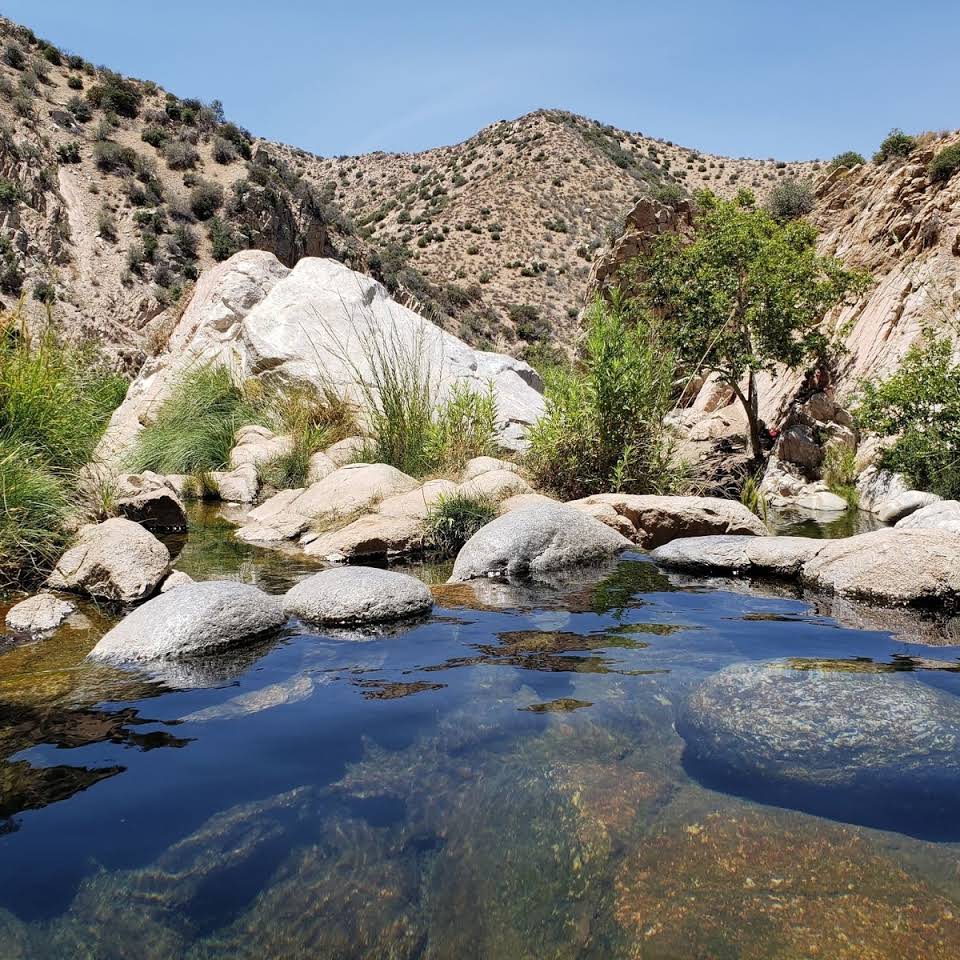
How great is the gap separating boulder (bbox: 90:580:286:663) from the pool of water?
198mm

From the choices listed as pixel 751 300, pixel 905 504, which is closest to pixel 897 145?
pixel 751 300

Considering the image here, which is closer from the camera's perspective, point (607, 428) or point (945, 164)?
point (607, 428)

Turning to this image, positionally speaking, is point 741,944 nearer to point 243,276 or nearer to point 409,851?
point 409,851

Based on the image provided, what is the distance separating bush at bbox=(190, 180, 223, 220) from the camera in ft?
103

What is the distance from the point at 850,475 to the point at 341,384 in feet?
32.4

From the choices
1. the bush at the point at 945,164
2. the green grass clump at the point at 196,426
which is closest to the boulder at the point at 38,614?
the green grass clump at the point at 196,426

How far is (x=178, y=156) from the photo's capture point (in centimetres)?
3300

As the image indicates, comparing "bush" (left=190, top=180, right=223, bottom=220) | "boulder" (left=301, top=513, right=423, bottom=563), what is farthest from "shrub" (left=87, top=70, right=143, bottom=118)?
"boulder" (left=301, top=513, right=423, bottom=563)

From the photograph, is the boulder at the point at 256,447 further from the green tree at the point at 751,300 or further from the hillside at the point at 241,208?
the green tree at the point at 751,300

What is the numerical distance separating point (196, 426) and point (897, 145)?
79.9 feet

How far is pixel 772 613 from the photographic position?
448 centimetres

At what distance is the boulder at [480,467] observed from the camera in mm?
7719

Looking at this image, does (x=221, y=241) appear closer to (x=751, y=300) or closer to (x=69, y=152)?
(x=69, y=152)

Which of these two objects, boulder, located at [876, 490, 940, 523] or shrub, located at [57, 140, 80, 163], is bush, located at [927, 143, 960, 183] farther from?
shrub, located at [57, 140, 80, 163]
